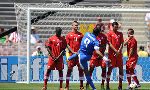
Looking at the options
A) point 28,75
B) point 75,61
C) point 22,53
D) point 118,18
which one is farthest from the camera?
point 118,18

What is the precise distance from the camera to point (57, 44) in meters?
21.5

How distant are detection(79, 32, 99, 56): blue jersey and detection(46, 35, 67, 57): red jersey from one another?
1.53m

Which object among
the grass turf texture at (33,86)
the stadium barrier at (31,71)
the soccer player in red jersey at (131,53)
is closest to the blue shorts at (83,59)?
the soccer player in red jersey at (131,53)

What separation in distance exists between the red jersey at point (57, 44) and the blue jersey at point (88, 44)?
1527mm

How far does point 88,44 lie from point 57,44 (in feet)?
6.29

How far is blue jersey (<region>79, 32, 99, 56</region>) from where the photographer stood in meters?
19.7

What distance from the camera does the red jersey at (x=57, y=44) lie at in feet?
70.5

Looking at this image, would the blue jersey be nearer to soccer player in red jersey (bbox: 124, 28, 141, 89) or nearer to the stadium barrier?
soccer player in red jersey (bbox: 124, 28, 141, 89)

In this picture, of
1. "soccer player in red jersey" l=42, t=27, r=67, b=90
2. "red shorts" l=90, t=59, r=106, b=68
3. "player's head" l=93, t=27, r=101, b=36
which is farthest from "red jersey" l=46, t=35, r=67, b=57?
"player's head" l=93, t=27, r=101, b=36

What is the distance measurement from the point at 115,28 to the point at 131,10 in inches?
154

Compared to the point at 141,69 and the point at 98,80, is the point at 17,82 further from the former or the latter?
the point at 141,69

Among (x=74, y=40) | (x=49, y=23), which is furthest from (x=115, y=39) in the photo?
(x=49, y=23)

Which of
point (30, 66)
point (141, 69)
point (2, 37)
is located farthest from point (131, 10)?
point (2, 37)

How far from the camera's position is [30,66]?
25625mm
